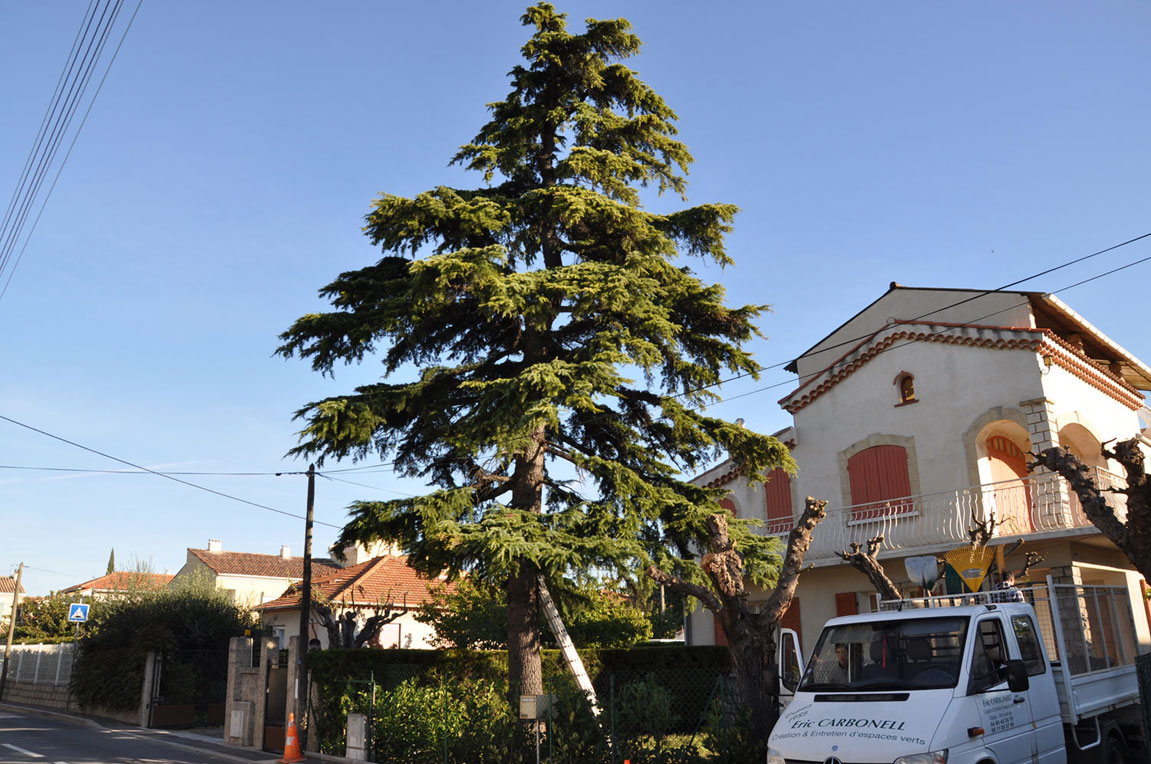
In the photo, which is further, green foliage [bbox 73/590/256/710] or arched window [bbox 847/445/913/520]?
green foliage [bbox 73/590/256/710]

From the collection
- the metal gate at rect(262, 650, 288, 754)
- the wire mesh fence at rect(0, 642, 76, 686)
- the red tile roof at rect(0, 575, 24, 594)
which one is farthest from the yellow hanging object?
the red tile roof at rect(0, 575, 24, 594)

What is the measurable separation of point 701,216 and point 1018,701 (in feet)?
32.9

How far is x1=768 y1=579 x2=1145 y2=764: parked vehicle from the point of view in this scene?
6.97m

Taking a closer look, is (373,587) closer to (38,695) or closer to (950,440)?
(38,695)

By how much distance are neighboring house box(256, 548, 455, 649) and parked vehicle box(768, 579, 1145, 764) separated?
24352 mm

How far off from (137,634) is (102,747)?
6.88 m

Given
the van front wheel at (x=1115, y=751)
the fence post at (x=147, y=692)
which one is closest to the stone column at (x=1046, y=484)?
the van front wheel at (x=1115, y=751)

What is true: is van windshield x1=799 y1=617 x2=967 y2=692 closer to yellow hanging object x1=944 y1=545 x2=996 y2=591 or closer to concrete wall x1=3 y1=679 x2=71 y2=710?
yellow hanging object x1=944 y1=545 x2=996 y2=591

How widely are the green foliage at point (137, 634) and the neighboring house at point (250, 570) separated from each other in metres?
21.9

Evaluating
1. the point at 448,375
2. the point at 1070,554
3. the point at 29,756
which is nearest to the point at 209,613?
the point at 29,756

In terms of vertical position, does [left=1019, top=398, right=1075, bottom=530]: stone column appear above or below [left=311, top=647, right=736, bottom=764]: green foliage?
above

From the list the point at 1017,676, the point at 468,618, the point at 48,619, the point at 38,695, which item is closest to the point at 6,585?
the point at 48,619

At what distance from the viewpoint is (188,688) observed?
25.3 m

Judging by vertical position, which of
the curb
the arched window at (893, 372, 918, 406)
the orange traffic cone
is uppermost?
the arched window at (893, 372, 918, 406)
